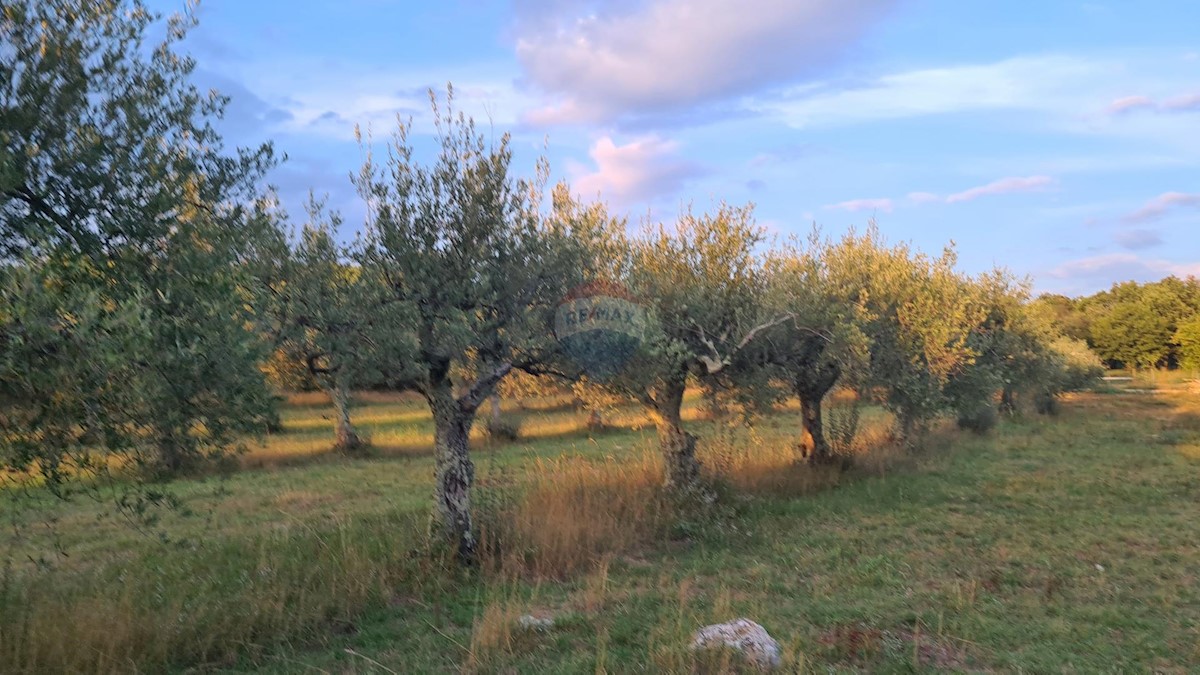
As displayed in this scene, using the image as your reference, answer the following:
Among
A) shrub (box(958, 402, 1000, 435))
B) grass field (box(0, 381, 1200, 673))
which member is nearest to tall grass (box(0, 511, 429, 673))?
grass field (box(0, 381, 1200, 673))

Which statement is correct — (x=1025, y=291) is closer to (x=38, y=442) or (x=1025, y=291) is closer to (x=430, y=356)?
(x=430, y=356)

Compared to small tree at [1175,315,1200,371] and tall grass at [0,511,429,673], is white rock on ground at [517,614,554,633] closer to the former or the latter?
tall grass at [0,511,429,673]

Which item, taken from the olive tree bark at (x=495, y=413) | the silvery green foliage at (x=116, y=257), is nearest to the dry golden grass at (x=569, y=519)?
the silvery green foliage at (x=116, y=257)

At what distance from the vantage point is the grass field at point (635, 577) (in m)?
6.42

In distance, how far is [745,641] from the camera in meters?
6.12

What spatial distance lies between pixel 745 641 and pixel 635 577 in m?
3.30

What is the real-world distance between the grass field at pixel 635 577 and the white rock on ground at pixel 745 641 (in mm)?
150

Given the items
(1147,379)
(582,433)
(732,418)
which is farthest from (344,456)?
(1147,379)

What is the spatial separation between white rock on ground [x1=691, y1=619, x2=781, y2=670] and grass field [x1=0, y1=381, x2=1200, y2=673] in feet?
0.49

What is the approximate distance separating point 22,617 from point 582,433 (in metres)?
24.1

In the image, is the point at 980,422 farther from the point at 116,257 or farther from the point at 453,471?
the point at 116,257

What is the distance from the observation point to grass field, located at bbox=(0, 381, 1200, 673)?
21.1 ft

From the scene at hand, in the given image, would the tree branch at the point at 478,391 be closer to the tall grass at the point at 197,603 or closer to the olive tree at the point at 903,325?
the tall grass at the point at 197,603

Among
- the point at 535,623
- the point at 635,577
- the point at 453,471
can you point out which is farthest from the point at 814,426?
the point at 535,623
